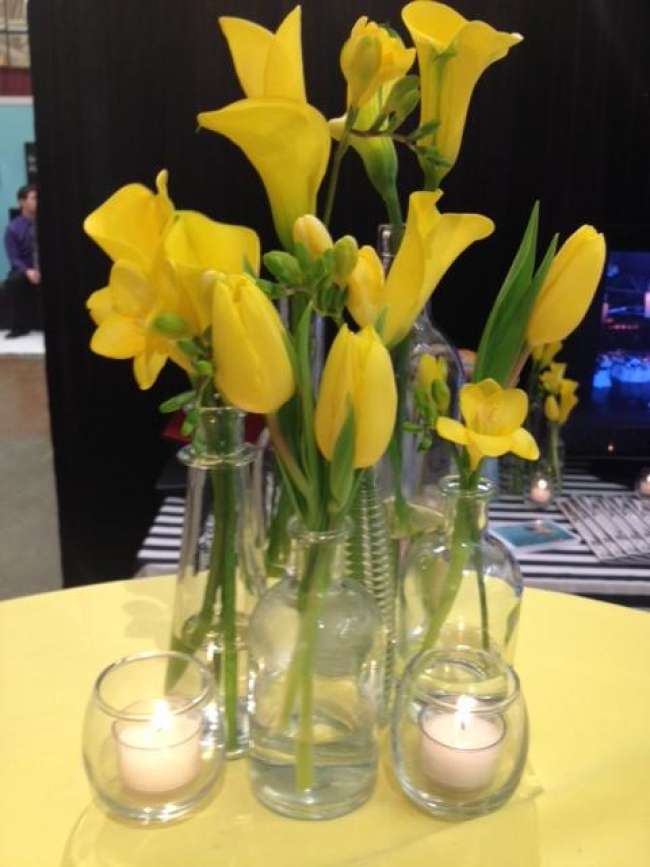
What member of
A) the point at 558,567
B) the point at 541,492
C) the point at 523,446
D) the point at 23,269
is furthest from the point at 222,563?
the point at 23,269

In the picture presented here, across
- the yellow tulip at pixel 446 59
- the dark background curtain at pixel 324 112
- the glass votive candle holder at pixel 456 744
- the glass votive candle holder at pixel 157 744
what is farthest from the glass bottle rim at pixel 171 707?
the dark background curtain at pixel 324 112

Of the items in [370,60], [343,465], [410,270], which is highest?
[370,60]

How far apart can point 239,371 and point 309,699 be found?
22 centimetres

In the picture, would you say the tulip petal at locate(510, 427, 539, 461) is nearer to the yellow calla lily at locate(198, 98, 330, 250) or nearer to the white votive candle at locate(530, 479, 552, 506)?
the yellow calla lily at locate(198, 98, 330, 250)

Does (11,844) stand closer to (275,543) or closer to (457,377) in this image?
(275,543)

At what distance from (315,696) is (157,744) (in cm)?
11

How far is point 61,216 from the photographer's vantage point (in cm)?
207

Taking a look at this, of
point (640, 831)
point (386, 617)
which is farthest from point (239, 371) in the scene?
point (640, 831)

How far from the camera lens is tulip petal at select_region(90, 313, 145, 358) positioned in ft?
1.91

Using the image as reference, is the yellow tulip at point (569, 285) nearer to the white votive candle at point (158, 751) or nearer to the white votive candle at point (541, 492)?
the white votive candle at point (158, 751)

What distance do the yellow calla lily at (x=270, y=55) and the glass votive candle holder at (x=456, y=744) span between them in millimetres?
382

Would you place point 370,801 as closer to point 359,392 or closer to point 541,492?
point 359,392

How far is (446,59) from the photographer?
59cm

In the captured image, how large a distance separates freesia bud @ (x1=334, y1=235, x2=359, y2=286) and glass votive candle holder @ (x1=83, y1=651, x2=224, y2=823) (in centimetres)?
28
